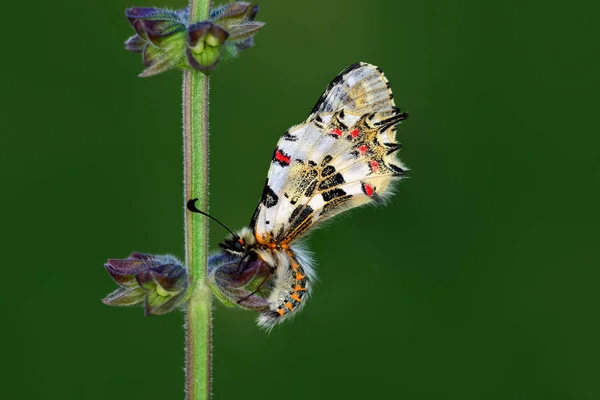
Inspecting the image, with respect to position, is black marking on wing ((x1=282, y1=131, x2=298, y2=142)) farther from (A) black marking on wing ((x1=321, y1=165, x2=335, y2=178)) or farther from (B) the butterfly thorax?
(B) the butterfly thorax

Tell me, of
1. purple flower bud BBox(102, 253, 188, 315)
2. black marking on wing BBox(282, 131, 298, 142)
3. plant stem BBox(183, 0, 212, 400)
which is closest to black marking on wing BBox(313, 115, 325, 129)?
black marking on wing BBox(282, 131, 298, 142)

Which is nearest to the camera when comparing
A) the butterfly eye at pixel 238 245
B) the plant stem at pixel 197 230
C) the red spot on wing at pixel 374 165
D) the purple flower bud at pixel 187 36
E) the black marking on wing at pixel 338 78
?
the purple flower bud at pixel 187 36

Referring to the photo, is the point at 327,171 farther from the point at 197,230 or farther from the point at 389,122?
the point at 197,230

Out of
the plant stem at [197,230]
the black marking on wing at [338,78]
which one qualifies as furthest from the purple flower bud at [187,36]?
the black marking on wing at [338,78]

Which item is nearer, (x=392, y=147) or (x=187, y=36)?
(x=187, y=36)

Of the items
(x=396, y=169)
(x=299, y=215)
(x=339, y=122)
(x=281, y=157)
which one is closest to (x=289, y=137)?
(x=281, y=157)

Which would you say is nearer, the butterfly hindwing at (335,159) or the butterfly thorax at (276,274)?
the butterfly hindwing at (335,159)

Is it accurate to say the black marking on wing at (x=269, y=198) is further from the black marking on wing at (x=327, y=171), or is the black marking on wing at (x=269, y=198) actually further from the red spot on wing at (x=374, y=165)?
the red spot on wing at (x=374, y=165)

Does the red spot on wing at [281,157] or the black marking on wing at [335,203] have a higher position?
the red spot on wing at [281,157]
